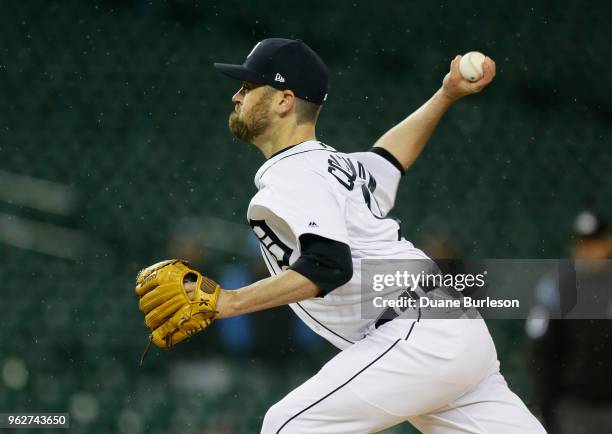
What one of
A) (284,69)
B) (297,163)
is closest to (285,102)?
(284,69)

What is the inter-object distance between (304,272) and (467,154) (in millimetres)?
2317

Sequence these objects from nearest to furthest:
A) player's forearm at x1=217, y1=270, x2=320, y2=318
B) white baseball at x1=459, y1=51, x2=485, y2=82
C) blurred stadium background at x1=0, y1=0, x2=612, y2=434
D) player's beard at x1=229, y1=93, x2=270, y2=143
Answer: player's forearm at x1=217, y1=270, x2=320, y2=318 → player's beard at x1=229, y1=93, x2=270, y2=143 → white baseball at x1=459, y1=51, x2=485, y2=82 → blurred stadium background at x1=0, y1=0, x2=612, y2=434

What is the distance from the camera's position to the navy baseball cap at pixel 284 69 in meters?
2.12

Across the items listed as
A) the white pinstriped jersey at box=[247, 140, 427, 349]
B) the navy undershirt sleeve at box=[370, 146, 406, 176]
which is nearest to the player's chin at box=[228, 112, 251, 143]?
the white pinstriped jersey at box=[247, 140, 427, 349]

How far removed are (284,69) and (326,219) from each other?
455 millimetres

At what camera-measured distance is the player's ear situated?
6.98ft

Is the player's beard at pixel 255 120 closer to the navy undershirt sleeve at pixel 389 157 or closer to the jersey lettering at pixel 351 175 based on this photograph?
the jersey lettering at pixel 351 175

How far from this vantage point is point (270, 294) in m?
1.82

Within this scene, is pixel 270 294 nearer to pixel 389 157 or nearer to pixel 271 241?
pixel 271 241

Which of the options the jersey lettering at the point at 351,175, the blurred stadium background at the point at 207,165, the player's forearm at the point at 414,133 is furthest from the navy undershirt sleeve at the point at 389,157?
the blurred stadium background at the point at 207,165

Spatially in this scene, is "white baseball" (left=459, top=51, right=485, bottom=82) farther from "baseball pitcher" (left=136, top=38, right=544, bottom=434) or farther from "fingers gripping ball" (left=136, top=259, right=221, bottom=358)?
"fingers gripping ball" (left=136, top=259, right=221, bottom=358)

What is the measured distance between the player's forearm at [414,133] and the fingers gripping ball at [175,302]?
0.73 metres

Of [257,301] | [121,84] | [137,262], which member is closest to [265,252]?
[257,301]

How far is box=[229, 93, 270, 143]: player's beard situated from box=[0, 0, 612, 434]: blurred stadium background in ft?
5.31
